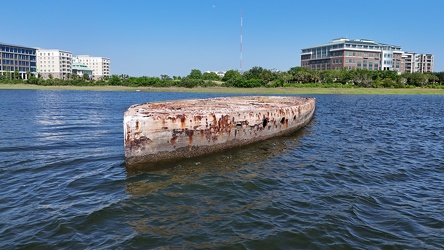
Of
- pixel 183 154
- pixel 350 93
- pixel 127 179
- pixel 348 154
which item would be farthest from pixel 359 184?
pixel 350 93

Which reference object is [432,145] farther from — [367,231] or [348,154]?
[367,231]

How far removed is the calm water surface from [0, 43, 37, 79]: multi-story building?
158344mm

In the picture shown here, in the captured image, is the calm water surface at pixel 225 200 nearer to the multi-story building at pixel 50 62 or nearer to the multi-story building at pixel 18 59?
the multi-story building at pixel 18 59

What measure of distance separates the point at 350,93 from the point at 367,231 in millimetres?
91459

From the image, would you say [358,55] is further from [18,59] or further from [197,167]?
[18,59]

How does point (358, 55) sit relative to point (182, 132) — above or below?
above

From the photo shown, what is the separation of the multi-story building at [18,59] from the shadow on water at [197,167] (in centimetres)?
15851

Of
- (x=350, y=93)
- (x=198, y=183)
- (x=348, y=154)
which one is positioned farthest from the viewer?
(x=350, y=93)

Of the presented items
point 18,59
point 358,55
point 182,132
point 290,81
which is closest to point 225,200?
point 182,132

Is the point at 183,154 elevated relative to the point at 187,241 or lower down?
elevated

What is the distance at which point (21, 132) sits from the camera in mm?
17531

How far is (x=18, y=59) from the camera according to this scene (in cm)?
15975

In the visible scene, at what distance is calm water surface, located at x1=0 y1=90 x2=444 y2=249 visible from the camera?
605cm

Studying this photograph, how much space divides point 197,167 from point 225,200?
2705 millimetres
